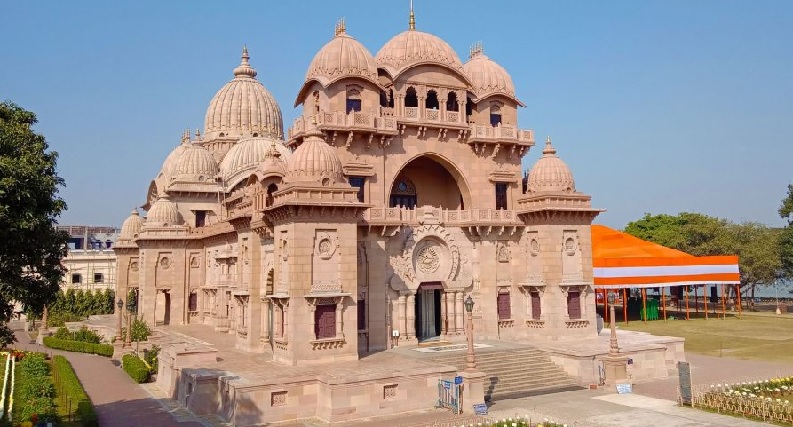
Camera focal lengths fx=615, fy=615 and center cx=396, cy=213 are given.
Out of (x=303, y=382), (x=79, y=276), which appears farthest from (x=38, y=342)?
(x=303, y=382)

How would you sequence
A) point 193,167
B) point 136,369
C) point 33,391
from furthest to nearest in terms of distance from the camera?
1. point 193,167
2. point 136,369
3. point 33,391

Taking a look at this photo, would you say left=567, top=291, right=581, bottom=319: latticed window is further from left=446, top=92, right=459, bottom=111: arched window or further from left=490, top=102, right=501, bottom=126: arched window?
left=446, top=92, right=459, bottom=111: arched window

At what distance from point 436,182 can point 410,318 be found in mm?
9761

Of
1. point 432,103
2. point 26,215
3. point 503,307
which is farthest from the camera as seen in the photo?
point 432,103

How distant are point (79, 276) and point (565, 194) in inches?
2622

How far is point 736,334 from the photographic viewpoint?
43.1 meters

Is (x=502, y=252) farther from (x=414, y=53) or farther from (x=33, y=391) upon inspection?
(x=33, y=391)

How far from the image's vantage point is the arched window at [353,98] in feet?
111

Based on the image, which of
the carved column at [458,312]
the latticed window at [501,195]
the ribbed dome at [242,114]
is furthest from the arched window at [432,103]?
the ribbed dome at [242,114]

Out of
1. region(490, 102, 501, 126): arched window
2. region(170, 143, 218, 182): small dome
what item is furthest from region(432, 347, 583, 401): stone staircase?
region(170, 143, 218, 182): small dome

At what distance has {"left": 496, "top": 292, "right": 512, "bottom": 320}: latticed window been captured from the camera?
35.5m

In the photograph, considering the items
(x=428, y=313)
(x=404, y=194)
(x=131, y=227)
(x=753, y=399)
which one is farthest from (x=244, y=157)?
(x=753, y=399)

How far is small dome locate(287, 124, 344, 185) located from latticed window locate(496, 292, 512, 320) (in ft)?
41.0

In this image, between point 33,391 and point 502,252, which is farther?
point 502,252
